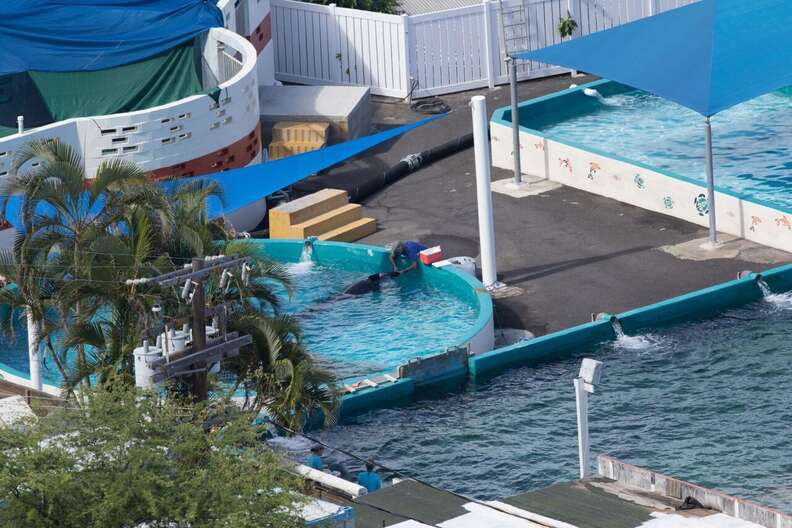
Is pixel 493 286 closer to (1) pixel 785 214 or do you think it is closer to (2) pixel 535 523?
(1) pixel 785 214

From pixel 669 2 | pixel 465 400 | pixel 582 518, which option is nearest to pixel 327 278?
pixel 465 400

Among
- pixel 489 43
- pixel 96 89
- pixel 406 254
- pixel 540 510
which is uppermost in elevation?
pixel 96 89

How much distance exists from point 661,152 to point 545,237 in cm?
510

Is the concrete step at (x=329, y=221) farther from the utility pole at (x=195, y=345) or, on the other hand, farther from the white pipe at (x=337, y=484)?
the utility pole at (x=195, y=345)

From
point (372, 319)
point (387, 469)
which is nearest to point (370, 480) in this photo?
point (387, 469)

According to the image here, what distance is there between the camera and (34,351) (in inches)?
886

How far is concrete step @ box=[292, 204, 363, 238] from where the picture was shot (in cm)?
3150

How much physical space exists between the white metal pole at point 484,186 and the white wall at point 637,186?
4.02 m

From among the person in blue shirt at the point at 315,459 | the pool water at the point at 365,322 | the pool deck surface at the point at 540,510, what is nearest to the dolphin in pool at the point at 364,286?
the pool water at the point at 365,322

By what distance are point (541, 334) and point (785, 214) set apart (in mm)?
4973

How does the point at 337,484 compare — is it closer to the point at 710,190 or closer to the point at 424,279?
the point at 424,279

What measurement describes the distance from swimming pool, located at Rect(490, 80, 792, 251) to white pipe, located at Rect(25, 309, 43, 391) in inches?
477

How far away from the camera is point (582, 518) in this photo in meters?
19.8

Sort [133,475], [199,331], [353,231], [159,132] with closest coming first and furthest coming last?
Result: [133,475] → [199,331] → [159,132] → [353,231]
